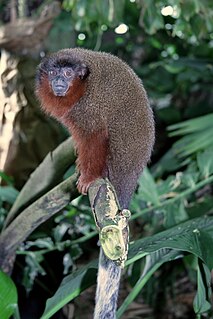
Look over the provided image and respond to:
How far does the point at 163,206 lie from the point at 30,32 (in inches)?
41.1

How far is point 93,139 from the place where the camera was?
60.7 inches

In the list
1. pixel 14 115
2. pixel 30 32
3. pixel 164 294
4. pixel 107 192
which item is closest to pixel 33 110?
pixel 14 115

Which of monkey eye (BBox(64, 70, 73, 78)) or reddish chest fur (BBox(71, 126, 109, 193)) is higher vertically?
monkey eye (BBox(64, 70, 73, 78))

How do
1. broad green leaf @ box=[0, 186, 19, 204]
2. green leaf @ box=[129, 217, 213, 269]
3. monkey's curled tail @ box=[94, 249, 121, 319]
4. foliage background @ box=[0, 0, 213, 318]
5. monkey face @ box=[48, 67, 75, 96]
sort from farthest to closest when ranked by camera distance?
broad green leaf @ box=[0, 186, 19, 204] → foliage background @ box=[0, 0, 213, 318] → monkey face @ box=[48, 67, 75, 96] → green leaf @ box=[129, 217, 213, 269] → monkey's curled tail @ box=[94, 249, 121, 319]

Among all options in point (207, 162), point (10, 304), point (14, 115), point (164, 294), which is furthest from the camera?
point (164, 294)

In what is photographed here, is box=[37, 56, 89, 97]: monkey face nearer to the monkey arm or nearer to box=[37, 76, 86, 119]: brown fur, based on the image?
box=[37, 76, 86, 119]: brown fur

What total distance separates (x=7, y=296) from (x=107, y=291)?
453mm

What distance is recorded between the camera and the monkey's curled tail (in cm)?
112

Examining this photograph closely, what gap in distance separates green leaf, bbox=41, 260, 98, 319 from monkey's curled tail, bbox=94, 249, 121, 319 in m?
0.40

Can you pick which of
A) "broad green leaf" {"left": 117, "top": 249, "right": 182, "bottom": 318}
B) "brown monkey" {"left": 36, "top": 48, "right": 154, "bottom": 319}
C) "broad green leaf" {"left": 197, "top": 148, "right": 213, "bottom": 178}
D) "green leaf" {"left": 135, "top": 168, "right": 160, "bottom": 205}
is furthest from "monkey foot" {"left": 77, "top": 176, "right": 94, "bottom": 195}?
"broad green leaf" {"left": 197, "top": 148, "right": 213, "bottom": 178}

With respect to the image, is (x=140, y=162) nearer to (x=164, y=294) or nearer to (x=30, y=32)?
(x=30, y=32)

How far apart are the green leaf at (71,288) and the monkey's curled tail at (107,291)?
0.40 meters

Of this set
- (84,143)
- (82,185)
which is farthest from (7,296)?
(84,143)

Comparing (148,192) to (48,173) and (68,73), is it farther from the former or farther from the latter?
(68,73)
